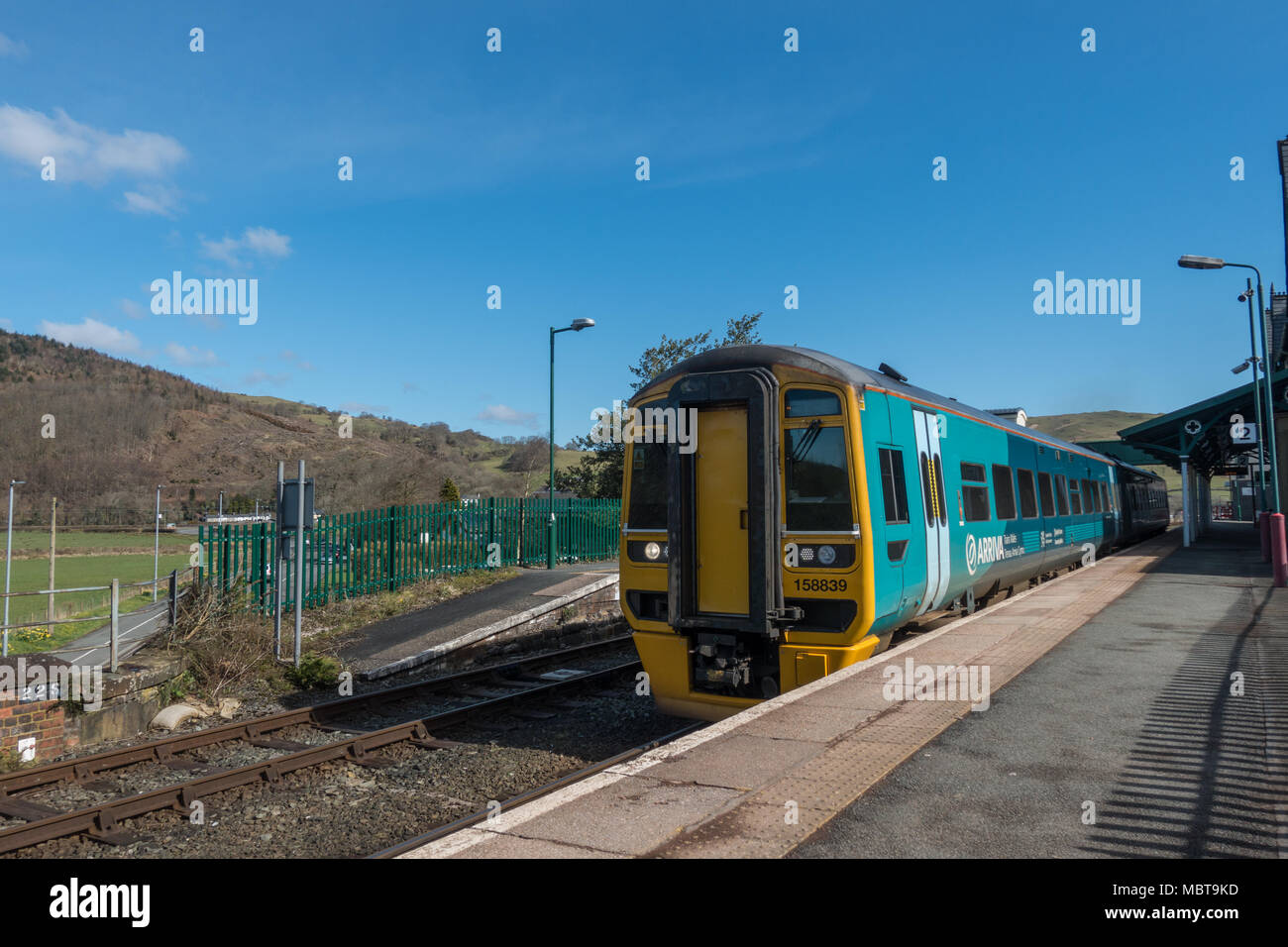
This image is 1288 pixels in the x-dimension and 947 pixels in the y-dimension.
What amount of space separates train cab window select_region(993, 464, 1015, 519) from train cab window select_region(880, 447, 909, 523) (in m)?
4.23

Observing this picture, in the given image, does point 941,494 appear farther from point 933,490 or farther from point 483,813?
point 483,813

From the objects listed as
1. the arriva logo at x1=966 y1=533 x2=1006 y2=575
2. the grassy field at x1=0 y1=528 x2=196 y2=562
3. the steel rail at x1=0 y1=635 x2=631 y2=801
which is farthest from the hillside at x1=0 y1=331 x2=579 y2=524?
the arriva logo at x1=966 y1=533 x2=1006 y2=575

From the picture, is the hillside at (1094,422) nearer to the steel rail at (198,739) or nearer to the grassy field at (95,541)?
the grassy field at (95,541)

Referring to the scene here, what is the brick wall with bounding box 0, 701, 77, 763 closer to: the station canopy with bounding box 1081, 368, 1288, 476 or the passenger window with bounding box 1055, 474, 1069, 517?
the passenger window with bounding box 1055, 474, 1069, 517

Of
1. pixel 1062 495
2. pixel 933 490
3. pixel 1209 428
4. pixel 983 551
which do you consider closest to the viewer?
pixel 933 490

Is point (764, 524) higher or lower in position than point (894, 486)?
lower

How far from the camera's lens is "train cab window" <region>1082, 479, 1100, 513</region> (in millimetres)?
19517

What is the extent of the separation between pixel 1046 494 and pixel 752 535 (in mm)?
10334

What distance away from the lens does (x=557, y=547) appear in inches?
825

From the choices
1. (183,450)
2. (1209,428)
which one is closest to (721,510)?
(1209,428)

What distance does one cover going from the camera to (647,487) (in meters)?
7.98

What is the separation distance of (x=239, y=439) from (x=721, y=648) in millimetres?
82109

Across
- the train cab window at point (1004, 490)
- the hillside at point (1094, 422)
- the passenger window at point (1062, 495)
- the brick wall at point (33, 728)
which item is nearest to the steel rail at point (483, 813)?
the brick wall at point (33, 728)

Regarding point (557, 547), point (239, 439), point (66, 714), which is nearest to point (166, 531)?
point (239, 439)
